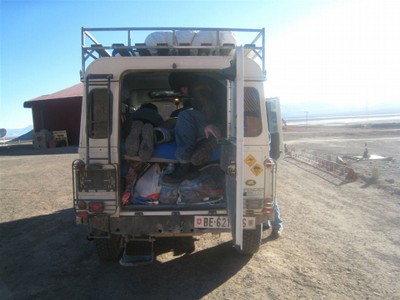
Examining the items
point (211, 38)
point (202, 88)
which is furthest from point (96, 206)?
point (211, 38)

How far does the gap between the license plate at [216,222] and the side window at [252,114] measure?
99 centimetres

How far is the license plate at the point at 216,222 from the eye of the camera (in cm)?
444

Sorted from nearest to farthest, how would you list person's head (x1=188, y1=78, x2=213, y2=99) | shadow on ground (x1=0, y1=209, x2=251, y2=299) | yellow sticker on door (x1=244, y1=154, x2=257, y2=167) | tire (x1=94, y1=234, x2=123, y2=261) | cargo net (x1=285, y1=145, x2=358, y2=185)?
shadow on ground (x1=0, y1=209, x2=251, y2=299) → yellow sticker on door (x1=244, y1=154, x2=257, y2=167) → tire (x1=94, y1=234, x2=123, y2=261) → person's head (x1=188, y1=78, x2=213, y2=99) → cargo net (x1=285, y1=145, x2=358, y2=185)

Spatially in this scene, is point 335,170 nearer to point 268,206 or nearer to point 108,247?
point 268,206

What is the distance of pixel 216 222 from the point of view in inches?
175

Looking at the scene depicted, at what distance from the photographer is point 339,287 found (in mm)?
4176

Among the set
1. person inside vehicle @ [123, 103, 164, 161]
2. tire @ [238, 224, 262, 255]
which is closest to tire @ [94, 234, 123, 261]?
person inside vehicle @ [123, 103, 164, 161]

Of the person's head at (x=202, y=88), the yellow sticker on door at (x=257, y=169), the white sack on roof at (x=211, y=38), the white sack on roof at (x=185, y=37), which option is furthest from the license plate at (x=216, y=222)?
the white sack on roof at (x=185, y=37)

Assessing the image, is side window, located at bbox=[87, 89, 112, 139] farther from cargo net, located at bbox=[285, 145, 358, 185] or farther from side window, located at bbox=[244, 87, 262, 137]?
cargo net, located at bbox=[285, 145, 358, 185]

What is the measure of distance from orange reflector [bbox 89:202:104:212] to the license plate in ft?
3.58

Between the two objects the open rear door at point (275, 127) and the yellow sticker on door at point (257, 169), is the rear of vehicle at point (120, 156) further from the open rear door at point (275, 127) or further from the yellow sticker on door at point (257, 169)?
the open rear door at point (275, 127)

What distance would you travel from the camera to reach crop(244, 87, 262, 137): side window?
14.6 ft

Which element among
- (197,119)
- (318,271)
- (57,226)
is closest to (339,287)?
(318,271)

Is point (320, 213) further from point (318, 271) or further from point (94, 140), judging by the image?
point (94, 140)
